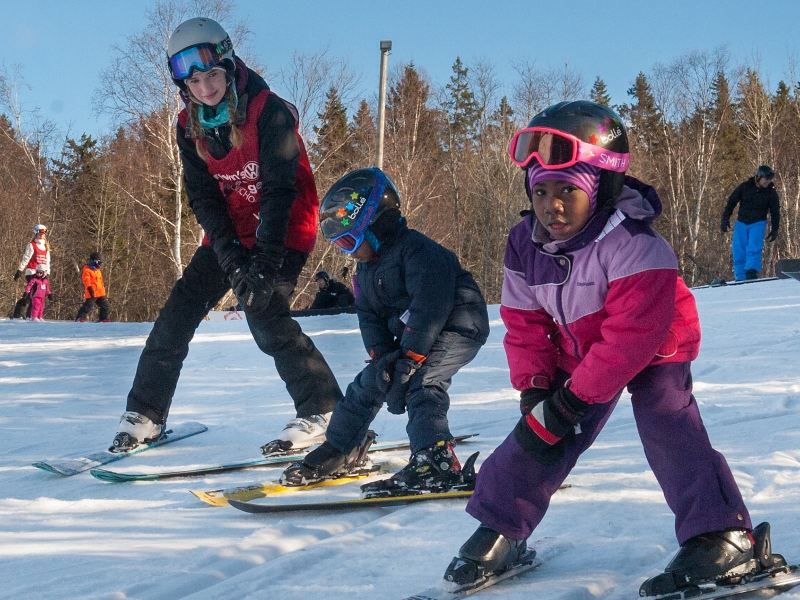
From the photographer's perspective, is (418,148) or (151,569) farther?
(418,148)

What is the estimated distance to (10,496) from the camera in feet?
10.5

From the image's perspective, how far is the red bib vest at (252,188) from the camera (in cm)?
376

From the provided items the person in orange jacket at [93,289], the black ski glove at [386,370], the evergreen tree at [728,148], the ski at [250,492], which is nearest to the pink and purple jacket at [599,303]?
the black ski glove at [386,370]

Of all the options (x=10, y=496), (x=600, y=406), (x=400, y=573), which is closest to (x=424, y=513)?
(x=400, y=573)

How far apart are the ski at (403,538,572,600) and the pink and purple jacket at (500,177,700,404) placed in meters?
0.50

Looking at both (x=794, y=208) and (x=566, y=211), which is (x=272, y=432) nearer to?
(x=566, y=211)

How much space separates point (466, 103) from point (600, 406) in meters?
41.4

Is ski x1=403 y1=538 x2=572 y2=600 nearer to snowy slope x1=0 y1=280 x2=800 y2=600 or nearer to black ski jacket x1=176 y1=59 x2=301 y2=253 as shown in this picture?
snowy slope x1=0 y1=280 x2=800 y2=600

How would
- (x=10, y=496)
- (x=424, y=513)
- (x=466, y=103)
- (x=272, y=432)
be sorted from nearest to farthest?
(x=424, y=513), (x=10, y=496), (x=272, y=432), (x=466, y=103)

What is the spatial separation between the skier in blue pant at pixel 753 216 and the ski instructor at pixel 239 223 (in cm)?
1046

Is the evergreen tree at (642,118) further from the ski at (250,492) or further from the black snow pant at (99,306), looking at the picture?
the ski at (250,492)

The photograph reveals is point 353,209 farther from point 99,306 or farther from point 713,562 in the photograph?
point 99,306

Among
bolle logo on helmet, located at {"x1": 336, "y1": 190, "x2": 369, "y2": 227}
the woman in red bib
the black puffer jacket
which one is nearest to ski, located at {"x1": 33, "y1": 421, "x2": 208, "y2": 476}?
the black puffer jacket

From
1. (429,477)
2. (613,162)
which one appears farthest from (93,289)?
(613,162)
